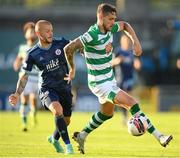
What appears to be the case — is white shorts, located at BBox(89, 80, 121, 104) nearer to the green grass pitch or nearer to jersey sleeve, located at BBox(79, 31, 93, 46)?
jersey sleeve, located at BBox(79, 31, 93, 46)

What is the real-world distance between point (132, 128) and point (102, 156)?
2.42 feet

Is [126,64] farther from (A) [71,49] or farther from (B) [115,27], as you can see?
(A) [71,49]

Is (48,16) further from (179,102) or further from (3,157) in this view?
(3,157)

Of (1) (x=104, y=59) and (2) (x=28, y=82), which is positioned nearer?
(1) (x=104, y=59)

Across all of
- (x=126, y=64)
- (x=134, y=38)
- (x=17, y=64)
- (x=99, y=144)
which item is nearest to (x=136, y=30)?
(x=126, y=64)

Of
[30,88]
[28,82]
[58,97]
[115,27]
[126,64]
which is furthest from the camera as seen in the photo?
[126,64]

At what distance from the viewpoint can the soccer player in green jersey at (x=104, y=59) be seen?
14.8 m

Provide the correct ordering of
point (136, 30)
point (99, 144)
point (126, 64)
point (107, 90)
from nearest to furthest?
point (107, 90) < point (99, 144) < point (126, 64) < point (136, 30)

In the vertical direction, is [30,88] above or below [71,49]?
below

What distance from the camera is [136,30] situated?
177 ft

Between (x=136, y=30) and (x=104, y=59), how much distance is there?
39.0m

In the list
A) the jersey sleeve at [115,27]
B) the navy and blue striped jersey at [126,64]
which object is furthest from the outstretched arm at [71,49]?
the navy and blue striped jersey at [126,64]

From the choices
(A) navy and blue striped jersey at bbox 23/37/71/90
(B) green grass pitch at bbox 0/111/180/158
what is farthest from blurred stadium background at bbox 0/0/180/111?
(A) navy and blue striped jersey at bbox 23/37/71/90

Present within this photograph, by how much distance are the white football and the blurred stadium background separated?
22047 millimetres
